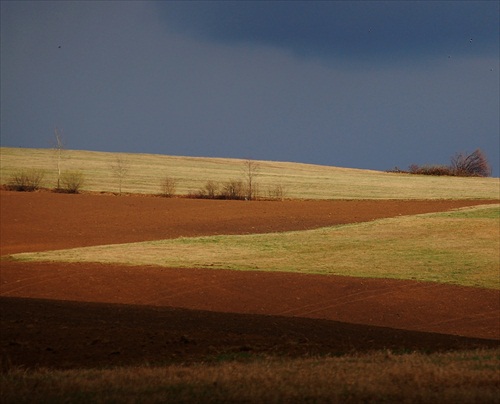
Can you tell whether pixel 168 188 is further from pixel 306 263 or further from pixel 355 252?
pixel 306 263

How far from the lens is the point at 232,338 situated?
15.0 metres

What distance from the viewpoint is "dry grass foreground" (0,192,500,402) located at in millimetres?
8633

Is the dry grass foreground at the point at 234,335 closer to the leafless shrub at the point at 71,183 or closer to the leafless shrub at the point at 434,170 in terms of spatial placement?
the leafless shrub at the point at 71,183

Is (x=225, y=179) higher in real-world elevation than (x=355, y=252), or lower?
higher

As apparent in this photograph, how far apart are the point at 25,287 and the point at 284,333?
36.2 ft

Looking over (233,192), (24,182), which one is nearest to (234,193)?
(233,192)

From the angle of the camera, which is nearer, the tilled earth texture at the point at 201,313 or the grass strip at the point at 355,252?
the tilled earth texture at the point at 201,313

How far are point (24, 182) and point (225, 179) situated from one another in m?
18.0

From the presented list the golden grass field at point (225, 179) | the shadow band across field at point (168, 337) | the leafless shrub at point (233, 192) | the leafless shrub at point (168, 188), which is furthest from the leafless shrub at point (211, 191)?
the shadow band across field at point (168, 337)

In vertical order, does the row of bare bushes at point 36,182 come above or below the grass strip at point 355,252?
above

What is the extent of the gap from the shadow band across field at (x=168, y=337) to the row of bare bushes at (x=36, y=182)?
36.3 meters

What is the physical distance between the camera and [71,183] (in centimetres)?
5584

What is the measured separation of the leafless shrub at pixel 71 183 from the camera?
5469cm

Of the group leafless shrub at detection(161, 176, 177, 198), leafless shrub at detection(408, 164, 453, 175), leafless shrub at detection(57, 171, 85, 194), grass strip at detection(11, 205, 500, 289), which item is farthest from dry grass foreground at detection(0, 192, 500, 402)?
leafless shrub at detection(408, 164, 453, 175)
